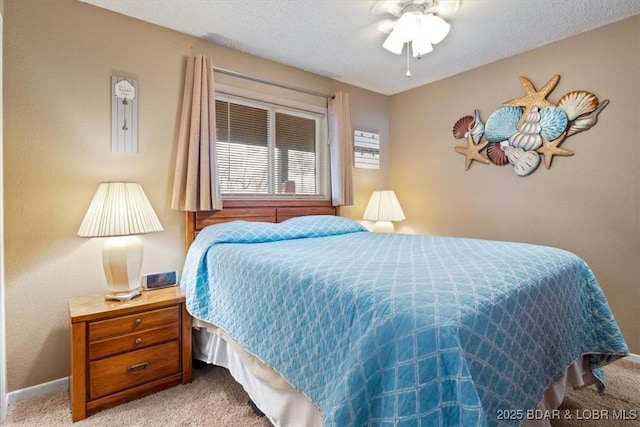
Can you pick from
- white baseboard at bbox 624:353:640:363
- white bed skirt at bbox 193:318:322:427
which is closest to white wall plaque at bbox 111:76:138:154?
white bed skirt at bbox 193:318:322:427

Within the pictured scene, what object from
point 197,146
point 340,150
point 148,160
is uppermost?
point 340,150

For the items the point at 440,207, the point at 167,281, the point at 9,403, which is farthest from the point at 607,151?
the point at 9,403

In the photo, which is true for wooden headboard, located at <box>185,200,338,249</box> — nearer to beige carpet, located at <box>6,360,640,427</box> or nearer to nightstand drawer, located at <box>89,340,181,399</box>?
nightstand drawer, located at <box>89,340,181,399</box>

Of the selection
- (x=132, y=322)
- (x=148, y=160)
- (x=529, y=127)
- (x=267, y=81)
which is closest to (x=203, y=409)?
(x=132, y=322)

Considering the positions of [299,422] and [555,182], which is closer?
[299,422]

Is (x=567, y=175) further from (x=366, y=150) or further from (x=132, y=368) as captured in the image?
(x=132, y=368)

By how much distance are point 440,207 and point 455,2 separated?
6.17ft

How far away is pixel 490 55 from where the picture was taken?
8.92 feet

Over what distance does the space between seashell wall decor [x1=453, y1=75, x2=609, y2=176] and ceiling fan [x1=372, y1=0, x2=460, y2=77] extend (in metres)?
1.09

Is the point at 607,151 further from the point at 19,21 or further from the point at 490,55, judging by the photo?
the point at 19,21

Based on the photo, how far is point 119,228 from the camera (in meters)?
1.75

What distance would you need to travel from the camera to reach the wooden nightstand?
160 cm

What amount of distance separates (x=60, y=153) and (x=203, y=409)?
1698mm

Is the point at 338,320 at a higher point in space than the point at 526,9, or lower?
lower
